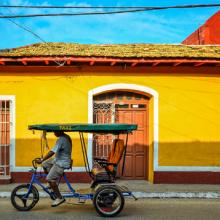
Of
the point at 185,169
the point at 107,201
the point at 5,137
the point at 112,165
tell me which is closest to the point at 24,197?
the point at 107,201

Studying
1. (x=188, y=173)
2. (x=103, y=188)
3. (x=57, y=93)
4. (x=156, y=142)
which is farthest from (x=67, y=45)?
(x=103, y=188)

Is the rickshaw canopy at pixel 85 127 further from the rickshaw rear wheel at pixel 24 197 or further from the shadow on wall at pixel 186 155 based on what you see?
the shadow on wall at pixel 186 155

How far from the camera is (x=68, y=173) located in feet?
40.2

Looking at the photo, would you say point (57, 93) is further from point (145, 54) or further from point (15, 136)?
point (145, 54)

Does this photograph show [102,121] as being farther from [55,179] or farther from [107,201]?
[107,201]

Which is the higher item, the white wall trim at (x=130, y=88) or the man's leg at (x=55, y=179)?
the white wall trim at (x=130, y=88)

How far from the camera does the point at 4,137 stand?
12469 millimetres

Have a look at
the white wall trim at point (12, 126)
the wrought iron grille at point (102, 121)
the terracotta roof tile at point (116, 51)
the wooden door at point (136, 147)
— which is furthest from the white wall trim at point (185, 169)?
the white wall trim at point (12, 126)

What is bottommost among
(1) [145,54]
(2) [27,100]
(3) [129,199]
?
(3) [129,199]

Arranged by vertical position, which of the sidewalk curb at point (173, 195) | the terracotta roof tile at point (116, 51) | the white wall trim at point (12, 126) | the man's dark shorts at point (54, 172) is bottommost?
the sidewalk curb at point (173, 195)

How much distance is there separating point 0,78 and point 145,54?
4199mm

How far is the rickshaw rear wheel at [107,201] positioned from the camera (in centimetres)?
822

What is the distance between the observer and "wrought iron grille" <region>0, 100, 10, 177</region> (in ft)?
40.7

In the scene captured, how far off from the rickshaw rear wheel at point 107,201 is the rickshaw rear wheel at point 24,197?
1.27m
